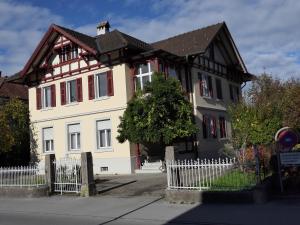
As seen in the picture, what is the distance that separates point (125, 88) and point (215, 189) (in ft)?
38.9

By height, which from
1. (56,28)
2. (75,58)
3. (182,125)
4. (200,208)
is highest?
(56,28)

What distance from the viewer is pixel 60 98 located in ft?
86.9

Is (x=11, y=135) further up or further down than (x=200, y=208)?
further up

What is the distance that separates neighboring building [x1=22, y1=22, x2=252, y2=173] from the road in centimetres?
935

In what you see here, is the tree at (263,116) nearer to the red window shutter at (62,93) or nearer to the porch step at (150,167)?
the porch step at (150,167)

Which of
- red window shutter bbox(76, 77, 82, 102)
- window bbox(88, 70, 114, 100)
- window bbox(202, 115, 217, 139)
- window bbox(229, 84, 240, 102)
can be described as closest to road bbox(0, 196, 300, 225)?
window bbox(88, 70, 114, 100)

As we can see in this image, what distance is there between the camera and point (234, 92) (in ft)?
108

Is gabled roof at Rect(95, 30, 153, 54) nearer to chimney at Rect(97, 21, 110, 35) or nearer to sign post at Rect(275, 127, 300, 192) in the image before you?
chimney at Rect(97, 21, 110, 35)

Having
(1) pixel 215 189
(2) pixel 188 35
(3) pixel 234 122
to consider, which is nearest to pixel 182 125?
(3) pixel 234 122

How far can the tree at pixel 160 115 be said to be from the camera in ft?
65.3

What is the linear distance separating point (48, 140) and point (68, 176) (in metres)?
11.8

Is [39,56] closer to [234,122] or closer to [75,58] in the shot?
[75,58]

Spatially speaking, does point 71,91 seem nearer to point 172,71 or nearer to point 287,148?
point 172,71

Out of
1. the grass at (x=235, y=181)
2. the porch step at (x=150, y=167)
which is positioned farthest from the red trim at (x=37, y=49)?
the grass at (x=235, y=181)
